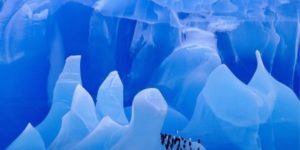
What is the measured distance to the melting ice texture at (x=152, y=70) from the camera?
2.29 metres

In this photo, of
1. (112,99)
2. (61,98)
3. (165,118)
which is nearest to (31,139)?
(61,98)

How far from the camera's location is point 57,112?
7.53ft

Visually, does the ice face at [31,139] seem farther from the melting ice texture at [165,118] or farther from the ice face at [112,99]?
the ice face at [112,99]

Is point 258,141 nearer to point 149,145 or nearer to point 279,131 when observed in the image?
point 279,131

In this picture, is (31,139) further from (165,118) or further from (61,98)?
(165,118)

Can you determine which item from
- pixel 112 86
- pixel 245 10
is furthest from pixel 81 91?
pixel 245 10

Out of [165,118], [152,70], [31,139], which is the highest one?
[152,70]

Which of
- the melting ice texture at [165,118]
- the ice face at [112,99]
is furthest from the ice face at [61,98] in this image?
the ice face at [112,99]

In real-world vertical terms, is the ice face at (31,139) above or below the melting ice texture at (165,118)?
below

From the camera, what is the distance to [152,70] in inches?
91.5

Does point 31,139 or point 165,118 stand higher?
point 165,118

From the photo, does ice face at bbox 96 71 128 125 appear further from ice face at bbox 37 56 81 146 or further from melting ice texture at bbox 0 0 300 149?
ice face at bbox 37 56 81 146

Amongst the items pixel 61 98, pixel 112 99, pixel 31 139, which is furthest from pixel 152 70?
pixel 31 139

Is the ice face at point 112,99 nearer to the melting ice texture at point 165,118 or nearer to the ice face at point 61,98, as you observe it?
the melting ice texture at point 165,118
